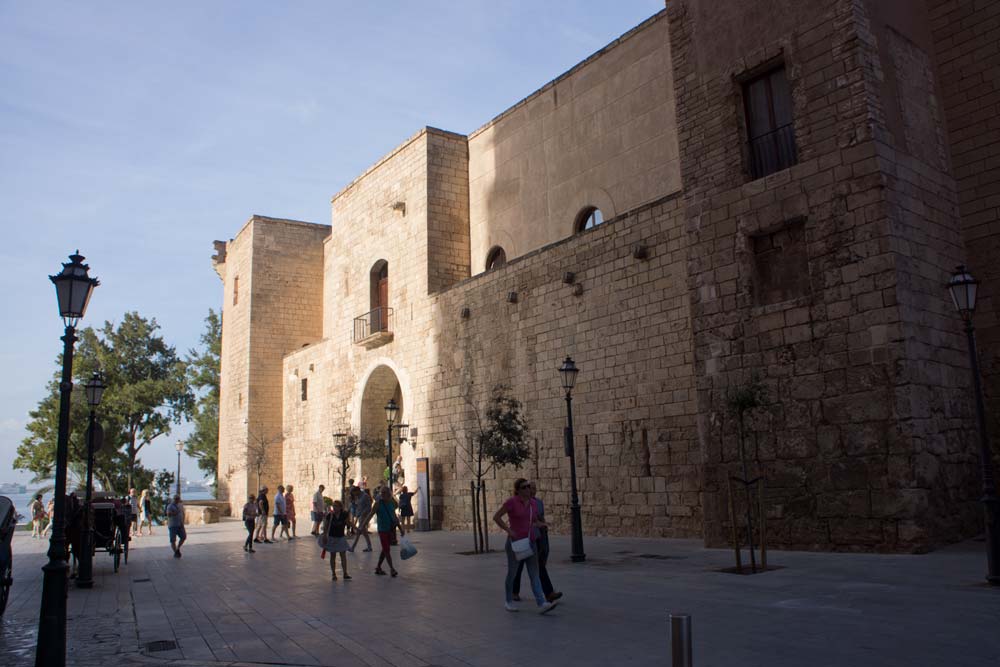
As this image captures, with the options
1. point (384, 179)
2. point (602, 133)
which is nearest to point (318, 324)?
point (384, 179)

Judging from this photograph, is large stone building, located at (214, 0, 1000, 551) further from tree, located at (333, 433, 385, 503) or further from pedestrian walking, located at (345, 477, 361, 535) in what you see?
pedestrian walking, located at (345, 477, 361, 535)

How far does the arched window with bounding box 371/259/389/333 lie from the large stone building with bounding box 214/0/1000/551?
3554 millimetres

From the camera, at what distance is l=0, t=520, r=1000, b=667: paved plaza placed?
5.77m

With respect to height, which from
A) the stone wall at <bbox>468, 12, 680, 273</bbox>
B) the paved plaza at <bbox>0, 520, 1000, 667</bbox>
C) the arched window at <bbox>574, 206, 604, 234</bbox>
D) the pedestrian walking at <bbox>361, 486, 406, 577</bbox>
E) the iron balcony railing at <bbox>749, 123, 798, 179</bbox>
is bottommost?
the paved plaza at <bbox>0, 520, 1000, 667</bbox>

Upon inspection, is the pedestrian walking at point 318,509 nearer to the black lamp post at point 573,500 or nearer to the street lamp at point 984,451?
the black lamp post at point 573,500

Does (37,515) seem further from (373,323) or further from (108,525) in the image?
(108,525)

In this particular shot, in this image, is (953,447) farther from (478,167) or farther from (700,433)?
(478,167)

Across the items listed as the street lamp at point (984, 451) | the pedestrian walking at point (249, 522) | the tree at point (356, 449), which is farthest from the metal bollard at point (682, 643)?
the tree at point (356, 449)

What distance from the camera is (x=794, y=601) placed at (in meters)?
7.50

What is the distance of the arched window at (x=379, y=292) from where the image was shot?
26.1 m

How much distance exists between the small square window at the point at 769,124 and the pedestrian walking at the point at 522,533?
7.27 metres

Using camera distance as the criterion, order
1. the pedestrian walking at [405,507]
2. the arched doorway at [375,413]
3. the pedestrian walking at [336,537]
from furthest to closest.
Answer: the arched doorway at [375,413]
the pedestrian walking at [405,507]
the pedestrian walking at [336,537]

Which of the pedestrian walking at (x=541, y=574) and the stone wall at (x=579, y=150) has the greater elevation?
the stone wall at (x=579, y=150)

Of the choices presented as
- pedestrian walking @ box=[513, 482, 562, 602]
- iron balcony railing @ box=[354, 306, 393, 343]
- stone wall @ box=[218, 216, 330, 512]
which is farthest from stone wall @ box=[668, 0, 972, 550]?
stone wall @ box=[218, 216, 330, 512]
